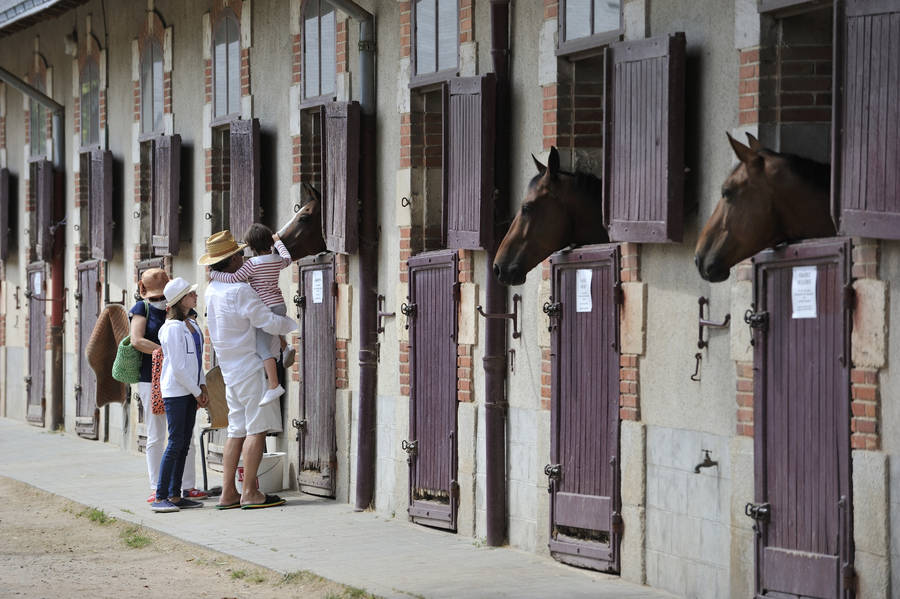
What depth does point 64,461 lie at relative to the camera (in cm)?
1479

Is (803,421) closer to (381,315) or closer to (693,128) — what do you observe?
(693,128)

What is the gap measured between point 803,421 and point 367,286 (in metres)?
4.72

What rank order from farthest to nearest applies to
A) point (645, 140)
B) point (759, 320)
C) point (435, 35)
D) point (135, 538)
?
1. point (435, 35)
2. point (135, 538)
3. point (645, 140)
4. point (759, 320)

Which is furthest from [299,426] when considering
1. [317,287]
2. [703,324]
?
[703,324]

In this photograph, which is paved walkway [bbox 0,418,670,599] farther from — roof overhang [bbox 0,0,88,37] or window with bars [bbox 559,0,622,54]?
roof overhang [bbox 0,0,88,37]

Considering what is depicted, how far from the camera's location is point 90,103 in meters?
17.1

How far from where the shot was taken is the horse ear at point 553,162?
8.59m

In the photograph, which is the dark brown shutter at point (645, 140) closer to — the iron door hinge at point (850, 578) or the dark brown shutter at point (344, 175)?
the iron door hinge at point (850, 578)

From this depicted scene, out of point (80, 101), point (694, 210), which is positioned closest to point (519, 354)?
point (694, 210)

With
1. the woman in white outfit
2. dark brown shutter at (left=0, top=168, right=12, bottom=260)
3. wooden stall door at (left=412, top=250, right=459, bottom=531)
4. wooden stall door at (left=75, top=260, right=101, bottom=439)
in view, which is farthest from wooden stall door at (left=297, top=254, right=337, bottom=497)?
dark brown shutter at (left=0, top=168, right=12, bottom=260)

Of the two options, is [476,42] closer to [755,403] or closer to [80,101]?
[755,403]

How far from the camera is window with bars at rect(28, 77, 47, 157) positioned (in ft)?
61.4

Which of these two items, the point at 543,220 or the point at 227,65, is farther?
the point at 227,65

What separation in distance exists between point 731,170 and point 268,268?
4484 millimetres
